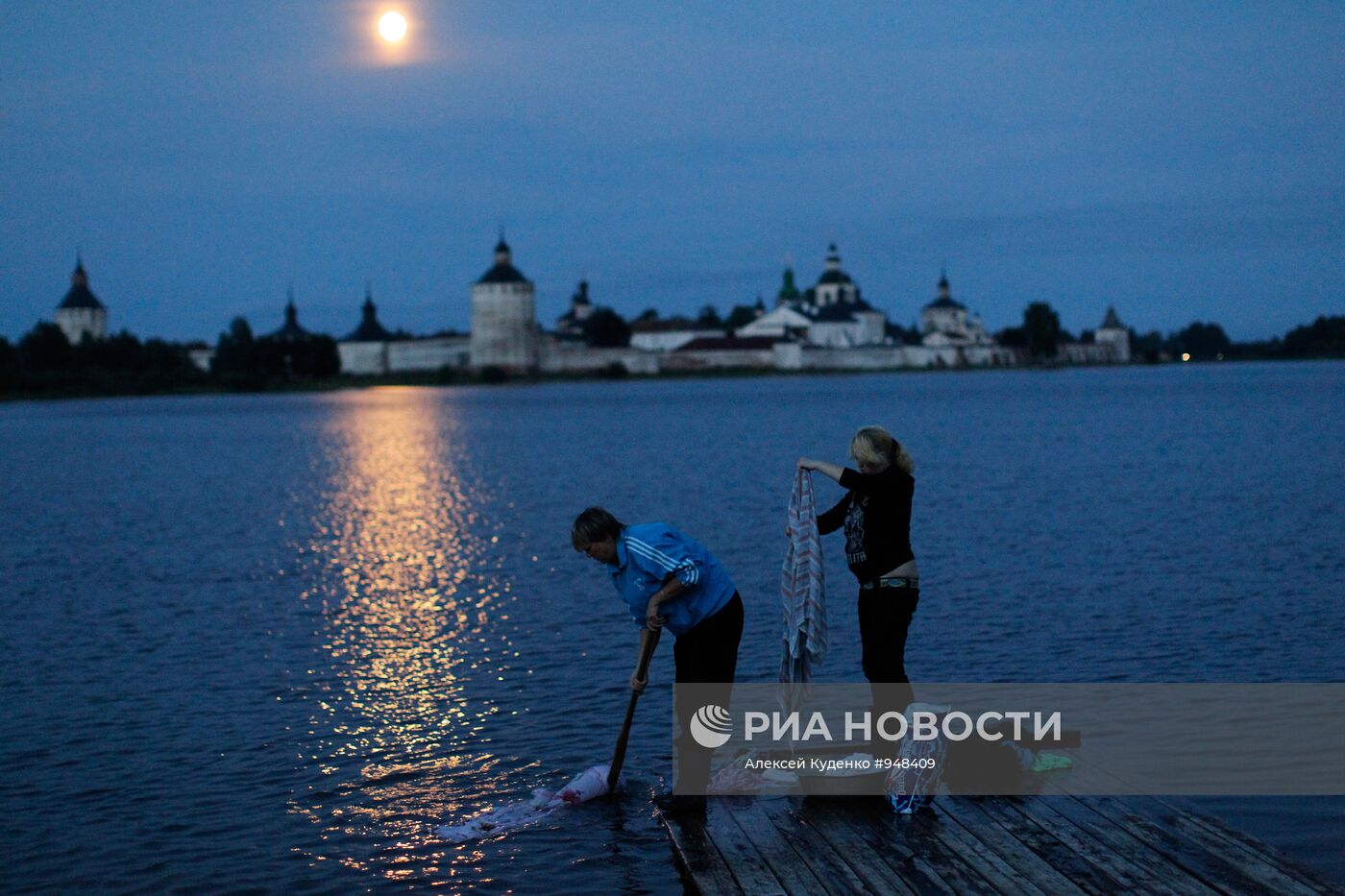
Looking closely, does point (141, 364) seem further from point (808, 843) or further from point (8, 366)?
point (808, 843)

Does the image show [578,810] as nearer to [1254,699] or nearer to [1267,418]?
[1254,699]

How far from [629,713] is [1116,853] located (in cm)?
272

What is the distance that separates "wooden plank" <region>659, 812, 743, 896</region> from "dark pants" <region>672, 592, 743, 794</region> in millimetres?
283

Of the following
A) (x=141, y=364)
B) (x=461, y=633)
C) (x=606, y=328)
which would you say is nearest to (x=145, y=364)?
(x=141, y=364)

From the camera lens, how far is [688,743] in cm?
793

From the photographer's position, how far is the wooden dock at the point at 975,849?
6430 mm

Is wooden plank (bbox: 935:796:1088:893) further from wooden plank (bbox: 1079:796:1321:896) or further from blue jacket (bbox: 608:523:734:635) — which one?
blue jacket (bbox: 608:523:734:635)

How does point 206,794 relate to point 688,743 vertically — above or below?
below

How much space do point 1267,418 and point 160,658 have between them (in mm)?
57481

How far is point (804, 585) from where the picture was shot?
26.2 ft

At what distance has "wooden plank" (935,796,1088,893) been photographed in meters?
6.39

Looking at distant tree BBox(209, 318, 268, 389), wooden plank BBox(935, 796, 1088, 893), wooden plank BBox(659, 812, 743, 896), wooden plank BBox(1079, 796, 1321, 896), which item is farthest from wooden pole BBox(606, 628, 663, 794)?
distant tree BBox(209, 318, 268, 389)

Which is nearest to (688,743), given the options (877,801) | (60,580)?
(877,801)

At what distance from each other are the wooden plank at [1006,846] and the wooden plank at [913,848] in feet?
0.54
